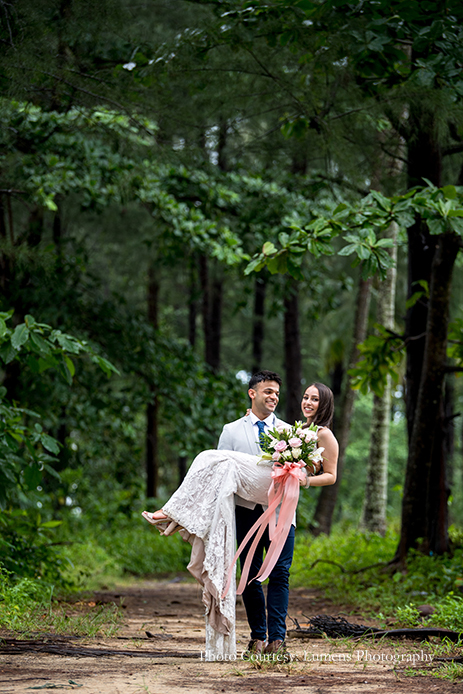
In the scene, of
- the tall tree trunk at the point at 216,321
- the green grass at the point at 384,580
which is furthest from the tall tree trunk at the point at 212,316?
the green grass at the point at 384,580

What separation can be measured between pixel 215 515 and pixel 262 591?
57 centimetres

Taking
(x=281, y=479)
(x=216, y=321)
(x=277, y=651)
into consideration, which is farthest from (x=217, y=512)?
(x=216, y=321)

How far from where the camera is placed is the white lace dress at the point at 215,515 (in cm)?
407

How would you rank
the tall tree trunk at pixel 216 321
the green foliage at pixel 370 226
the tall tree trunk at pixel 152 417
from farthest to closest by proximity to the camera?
1. the tall tree trunk at pixel 216 321
2. the tall tree trunk at pixel 152 417
3. the green foliage at pixel 370 226

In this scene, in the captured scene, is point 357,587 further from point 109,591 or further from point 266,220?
point 266,220

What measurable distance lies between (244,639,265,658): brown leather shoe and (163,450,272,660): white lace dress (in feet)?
0.36

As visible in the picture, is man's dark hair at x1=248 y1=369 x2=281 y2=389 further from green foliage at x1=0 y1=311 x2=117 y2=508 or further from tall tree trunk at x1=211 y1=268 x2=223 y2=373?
tall tree trunk at x1=211 y1=268 x2=223 y2=373

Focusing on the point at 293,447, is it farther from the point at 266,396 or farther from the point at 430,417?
the point at 430,417

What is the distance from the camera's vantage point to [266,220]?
9.29 m

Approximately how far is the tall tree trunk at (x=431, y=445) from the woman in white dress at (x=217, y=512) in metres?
3.45

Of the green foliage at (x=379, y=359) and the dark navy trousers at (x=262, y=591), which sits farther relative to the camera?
the green foliage at (x=379, y=359)

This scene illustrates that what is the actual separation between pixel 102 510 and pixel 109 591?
6610 millimetres

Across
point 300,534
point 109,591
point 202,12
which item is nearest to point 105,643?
point 109,591

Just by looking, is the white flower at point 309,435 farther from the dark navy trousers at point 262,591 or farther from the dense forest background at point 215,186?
the dense forest background at point 215,186
